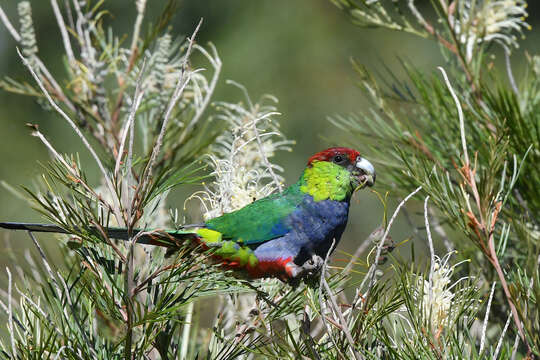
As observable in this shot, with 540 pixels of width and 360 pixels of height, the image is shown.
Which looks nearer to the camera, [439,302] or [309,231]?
[439,302]

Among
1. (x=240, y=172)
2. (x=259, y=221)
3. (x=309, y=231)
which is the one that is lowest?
(x=309, y=231)

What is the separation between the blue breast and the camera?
63.7 inches

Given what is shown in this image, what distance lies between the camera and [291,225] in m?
1.67

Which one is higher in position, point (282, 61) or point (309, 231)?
point (282, 61)

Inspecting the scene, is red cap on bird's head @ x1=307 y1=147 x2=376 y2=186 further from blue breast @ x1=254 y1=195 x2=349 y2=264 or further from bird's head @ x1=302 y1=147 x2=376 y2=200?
blue breast @ x1=254 y1=195 x2=349 y2=264

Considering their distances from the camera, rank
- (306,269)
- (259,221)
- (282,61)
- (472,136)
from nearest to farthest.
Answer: (306,269), (472,136), (259,221), (282,61)

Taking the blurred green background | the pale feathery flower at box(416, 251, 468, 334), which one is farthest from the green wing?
the blurred green background

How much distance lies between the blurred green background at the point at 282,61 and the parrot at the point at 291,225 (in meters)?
2.62

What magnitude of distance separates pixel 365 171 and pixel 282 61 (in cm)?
316

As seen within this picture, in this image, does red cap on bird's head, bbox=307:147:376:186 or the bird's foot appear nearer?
the bird's foot

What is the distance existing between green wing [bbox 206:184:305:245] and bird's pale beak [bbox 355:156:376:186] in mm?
189

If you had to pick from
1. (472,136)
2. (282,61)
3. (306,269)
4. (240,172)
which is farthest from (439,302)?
(282,61)

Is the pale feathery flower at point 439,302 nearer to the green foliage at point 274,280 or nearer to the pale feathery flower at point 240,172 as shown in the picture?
the green foliage at point 274,280

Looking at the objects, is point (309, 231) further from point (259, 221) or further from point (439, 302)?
point (439, 302)
